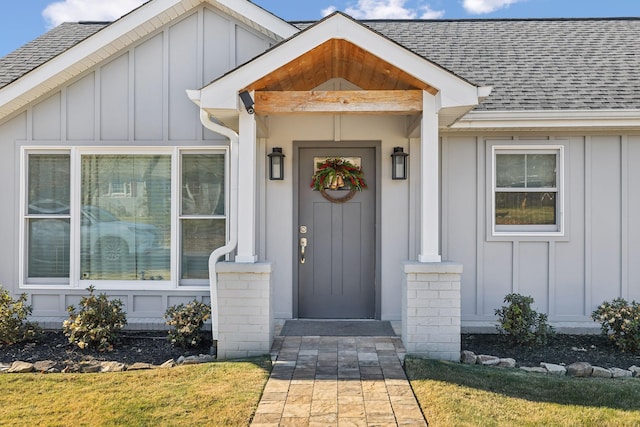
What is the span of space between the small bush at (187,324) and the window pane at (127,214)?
88 centimetres

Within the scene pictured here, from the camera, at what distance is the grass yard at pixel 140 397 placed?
3.35 metres

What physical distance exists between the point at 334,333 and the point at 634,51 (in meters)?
6.06

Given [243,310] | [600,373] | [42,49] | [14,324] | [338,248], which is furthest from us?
[42,49]

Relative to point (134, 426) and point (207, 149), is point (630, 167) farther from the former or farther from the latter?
point (134, 426)

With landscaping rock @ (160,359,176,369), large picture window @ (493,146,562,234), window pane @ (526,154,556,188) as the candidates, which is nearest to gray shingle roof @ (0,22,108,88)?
landscaping rock @ (160,359,176,369)

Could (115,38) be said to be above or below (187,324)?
above

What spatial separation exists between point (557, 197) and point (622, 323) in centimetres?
164

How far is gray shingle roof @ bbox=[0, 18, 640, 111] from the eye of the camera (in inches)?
231

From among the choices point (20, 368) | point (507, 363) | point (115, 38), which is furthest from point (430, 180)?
point (20, 368)

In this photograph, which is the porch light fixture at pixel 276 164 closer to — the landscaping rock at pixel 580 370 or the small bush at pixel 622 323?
the landscaping rock at pixel 580 370

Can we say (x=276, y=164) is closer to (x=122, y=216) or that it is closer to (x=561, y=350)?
(x=122, y=216)

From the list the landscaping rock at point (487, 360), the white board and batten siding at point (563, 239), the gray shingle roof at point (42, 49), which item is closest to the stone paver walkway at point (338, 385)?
the landscaping rock at point (487, 360)

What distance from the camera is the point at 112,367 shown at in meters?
4.50

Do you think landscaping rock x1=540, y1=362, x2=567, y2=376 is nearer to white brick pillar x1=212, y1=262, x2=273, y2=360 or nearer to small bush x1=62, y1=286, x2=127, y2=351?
white brick pillar x1=212, y1=262, x2=273, y2=360
